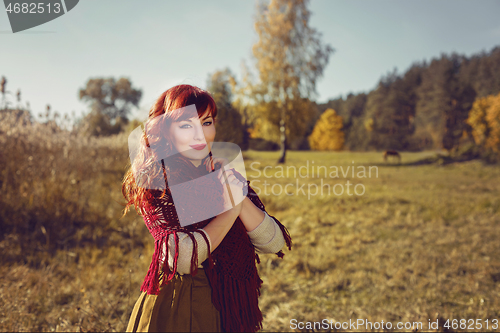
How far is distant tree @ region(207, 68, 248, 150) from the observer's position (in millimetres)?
1783

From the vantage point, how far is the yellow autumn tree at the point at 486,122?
420 inches

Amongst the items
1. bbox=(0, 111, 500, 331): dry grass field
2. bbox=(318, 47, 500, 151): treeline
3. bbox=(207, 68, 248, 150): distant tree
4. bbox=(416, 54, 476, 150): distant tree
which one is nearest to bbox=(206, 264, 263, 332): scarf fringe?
bbox=(0, 111, 500, 331): dry grass field

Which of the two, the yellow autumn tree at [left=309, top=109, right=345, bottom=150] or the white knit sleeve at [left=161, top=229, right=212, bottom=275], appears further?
the yellow autumn tree at [left=309, top=109, right=345, bottom=150]

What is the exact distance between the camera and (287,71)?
1006 cm

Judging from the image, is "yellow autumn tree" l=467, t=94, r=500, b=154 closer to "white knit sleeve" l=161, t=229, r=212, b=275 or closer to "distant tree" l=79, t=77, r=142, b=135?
"white knit sleeve" l=161, t=229, r=212, b=275

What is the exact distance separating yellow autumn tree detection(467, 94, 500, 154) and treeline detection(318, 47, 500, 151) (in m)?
0.23

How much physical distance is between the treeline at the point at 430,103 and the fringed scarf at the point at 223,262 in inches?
385

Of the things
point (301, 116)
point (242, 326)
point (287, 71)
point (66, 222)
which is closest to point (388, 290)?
point (242, 326)

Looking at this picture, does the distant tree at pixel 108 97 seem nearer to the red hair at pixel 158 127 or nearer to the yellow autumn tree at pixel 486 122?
the red hair at pixel 158 127

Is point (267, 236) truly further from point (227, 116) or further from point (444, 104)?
point (444, 104)

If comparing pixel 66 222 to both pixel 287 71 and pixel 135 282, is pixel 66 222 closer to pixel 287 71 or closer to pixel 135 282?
pixel 135 282

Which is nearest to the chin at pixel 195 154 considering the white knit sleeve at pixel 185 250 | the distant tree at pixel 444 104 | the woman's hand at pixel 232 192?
the woman's hand at pixel 232 192

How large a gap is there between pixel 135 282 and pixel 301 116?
8195mm

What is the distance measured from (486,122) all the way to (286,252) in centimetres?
1254
